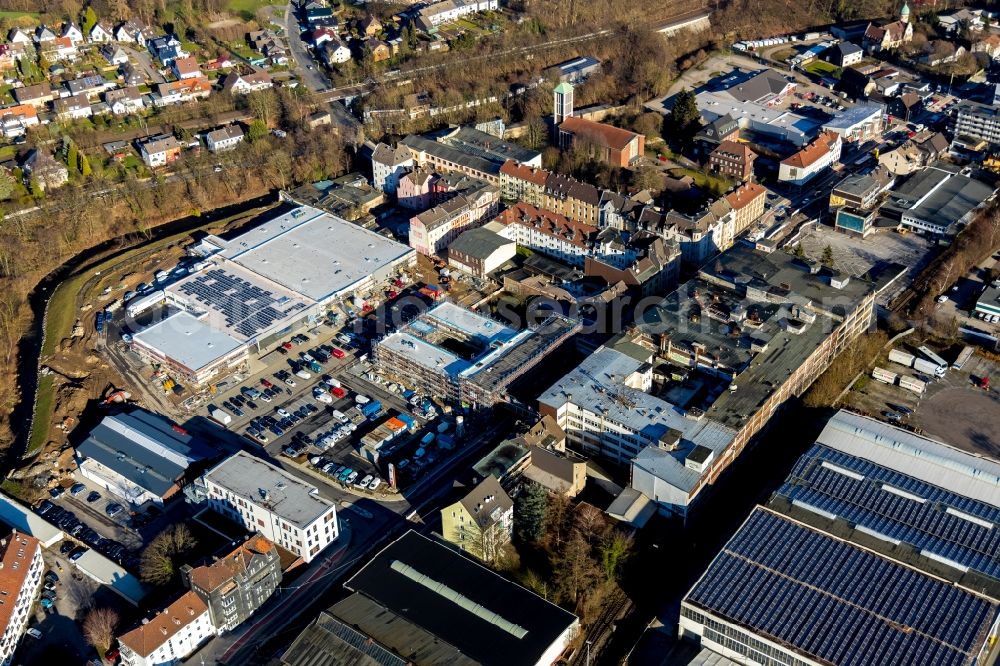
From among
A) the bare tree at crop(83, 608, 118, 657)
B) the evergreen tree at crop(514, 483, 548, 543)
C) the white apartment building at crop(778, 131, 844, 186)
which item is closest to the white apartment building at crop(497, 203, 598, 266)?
the white apartment building at crop(778, 131, 844, 186)

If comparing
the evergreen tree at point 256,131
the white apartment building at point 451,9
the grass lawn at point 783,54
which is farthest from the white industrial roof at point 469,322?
the grass lawn at point 783,54

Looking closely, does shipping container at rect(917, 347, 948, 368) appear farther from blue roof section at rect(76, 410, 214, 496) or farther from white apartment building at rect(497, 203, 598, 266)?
blue roof section at rect(76, 410, 214, 496)

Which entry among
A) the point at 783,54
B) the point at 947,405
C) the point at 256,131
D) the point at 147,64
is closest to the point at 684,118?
the point at 783,54

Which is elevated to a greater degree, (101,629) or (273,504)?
(273,504)

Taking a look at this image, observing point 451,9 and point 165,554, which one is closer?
point 165,554

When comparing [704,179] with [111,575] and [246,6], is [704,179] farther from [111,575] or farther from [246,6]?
[246,6]

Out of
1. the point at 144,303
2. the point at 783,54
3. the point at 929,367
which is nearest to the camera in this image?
the point at 929,367

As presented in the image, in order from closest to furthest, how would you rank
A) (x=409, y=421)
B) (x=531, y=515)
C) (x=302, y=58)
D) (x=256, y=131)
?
(x=531, y=515)
(x=409, y=421)
(x=256, y=131)
(x=302, y=58)
